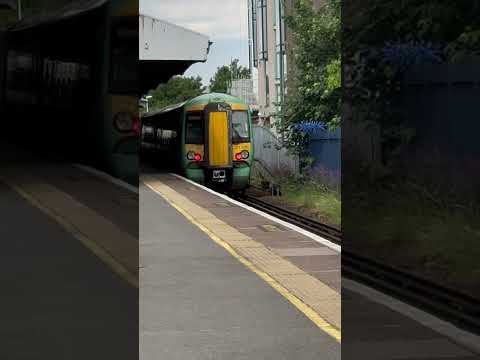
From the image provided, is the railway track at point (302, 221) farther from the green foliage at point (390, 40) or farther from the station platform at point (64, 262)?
the station platform at point (64, 262)

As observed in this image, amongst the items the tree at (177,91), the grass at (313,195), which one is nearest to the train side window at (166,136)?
the tree at (177,91)

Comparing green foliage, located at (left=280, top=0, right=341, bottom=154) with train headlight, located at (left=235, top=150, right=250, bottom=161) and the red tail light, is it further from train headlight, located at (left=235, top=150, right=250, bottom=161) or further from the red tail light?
the red tail light

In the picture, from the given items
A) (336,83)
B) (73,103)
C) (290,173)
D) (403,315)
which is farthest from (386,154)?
(290,173)

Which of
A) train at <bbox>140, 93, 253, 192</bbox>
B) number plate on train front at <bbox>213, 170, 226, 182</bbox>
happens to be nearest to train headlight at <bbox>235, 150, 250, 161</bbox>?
train at <bbox>140, 93, 253, 192</bbox>

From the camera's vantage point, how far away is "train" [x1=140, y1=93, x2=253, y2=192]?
14.2 metres

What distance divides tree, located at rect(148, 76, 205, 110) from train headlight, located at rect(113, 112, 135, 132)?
14198mm

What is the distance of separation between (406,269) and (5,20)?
520 centimetres

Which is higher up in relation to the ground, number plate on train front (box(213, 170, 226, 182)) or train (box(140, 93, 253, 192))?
train (box(140, 93, 253, 192))

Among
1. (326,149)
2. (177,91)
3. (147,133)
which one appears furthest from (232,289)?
(177,91)

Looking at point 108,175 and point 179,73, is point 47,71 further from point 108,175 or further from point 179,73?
point 179,73

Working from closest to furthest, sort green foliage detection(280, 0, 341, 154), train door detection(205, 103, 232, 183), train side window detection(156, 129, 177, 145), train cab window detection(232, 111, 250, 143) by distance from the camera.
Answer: green foliage detection(280, 0, 341, 154)
train door detection(205, 103, 232, 183)
train side window detection(156, 129, 177, 145)
train cab window detection(232, 111, 250, 143)

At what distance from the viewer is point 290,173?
536 inches

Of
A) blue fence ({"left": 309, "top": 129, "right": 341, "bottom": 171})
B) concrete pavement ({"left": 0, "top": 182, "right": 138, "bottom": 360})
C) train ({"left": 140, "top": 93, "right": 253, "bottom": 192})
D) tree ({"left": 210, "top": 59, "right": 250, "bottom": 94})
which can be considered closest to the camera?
concrete pavement ({"left": 0, "top": 182, "right": 138, "bottom": 360})

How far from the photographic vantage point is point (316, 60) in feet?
36.1
